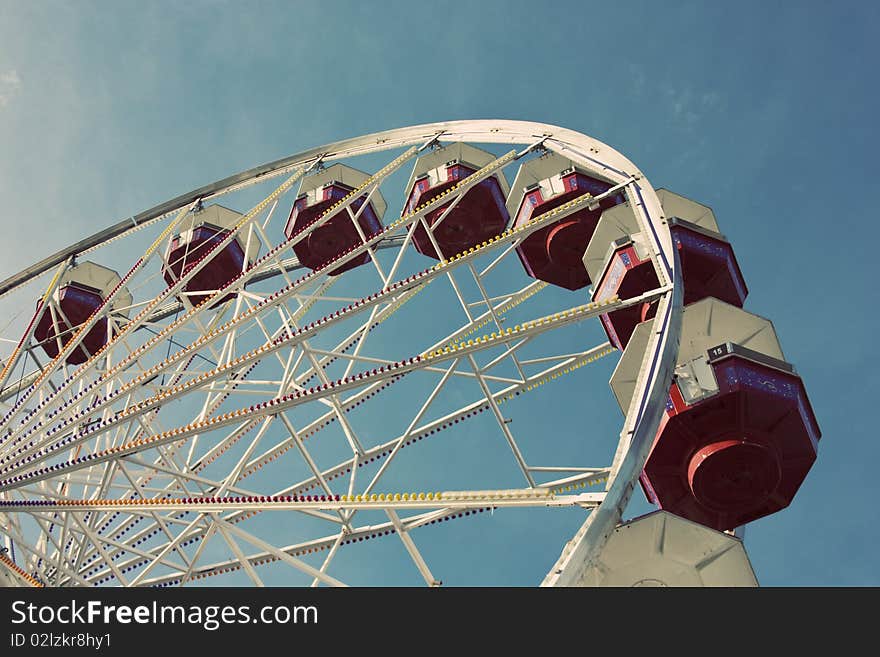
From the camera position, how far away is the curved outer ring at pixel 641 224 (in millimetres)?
7184

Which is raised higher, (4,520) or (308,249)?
(308,249)

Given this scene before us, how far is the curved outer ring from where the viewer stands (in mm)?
7184

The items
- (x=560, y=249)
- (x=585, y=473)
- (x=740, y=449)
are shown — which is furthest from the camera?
(x=560, y=249)

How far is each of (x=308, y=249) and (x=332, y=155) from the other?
330cm

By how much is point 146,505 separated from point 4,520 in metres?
4.82

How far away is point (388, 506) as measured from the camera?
815 cm

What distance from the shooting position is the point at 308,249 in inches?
752

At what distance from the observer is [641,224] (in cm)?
1095
